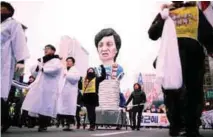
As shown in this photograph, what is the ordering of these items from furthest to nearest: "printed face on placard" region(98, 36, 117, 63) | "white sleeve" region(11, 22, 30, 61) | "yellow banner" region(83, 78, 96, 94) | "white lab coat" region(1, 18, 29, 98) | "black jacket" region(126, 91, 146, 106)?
"printed face on placard" region(98, 36, 117, 63)
"black jacket" region(126, 91, 146, 106)
"yellow banner" region(83, 78, 96, 94)
"white sleeve" region(11, 22, 30, 61)
"white lab coat" region(1, 18, 29, 98)

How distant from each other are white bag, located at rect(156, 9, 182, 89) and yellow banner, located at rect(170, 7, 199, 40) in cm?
13

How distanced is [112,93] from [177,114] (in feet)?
32.8

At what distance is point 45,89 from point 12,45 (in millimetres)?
2260

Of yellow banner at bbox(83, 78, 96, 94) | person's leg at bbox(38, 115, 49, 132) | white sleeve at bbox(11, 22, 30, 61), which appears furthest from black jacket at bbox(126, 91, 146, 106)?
white sleeve at bbox(11, 22, 30, 61)

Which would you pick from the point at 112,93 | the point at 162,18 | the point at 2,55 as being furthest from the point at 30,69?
the point at 112,93

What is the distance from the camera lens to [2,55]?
463cm

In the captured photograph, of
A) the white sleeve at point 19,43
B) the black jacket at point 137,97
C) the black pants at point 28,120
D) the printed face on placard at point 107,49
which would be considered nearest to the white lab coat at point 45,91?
the white sleeve at point 19,43

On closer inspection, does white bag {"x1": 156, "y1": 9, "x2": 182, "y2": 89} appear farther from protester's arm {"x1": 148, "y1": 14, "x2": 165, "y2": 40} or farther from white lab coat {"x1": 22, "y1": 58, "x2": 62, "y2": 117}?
white lab coat {"x1": 22, "y1": 58, "x2": 62, "y2": 117}

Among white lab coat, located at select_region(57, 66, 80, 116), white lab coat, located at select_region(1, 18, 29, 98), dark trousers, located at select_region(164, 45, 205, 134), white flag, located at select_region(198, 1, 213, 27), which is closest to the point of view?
dark trousers, located at select_region(164, 45, 205, 134)

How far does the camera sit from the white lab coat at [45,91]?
6.87 metres

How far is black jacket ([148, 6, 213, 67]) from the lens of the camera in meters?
4.08

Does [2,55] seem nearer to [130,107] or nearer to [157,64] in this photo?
[157,64]

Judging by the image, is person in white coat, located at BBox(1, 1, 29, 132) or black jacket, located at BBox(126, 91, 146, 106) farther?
black jacket, located at BBox(126, 91, 146, 106)

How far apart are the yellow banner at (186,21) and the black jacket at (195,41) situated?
0.05 meters
